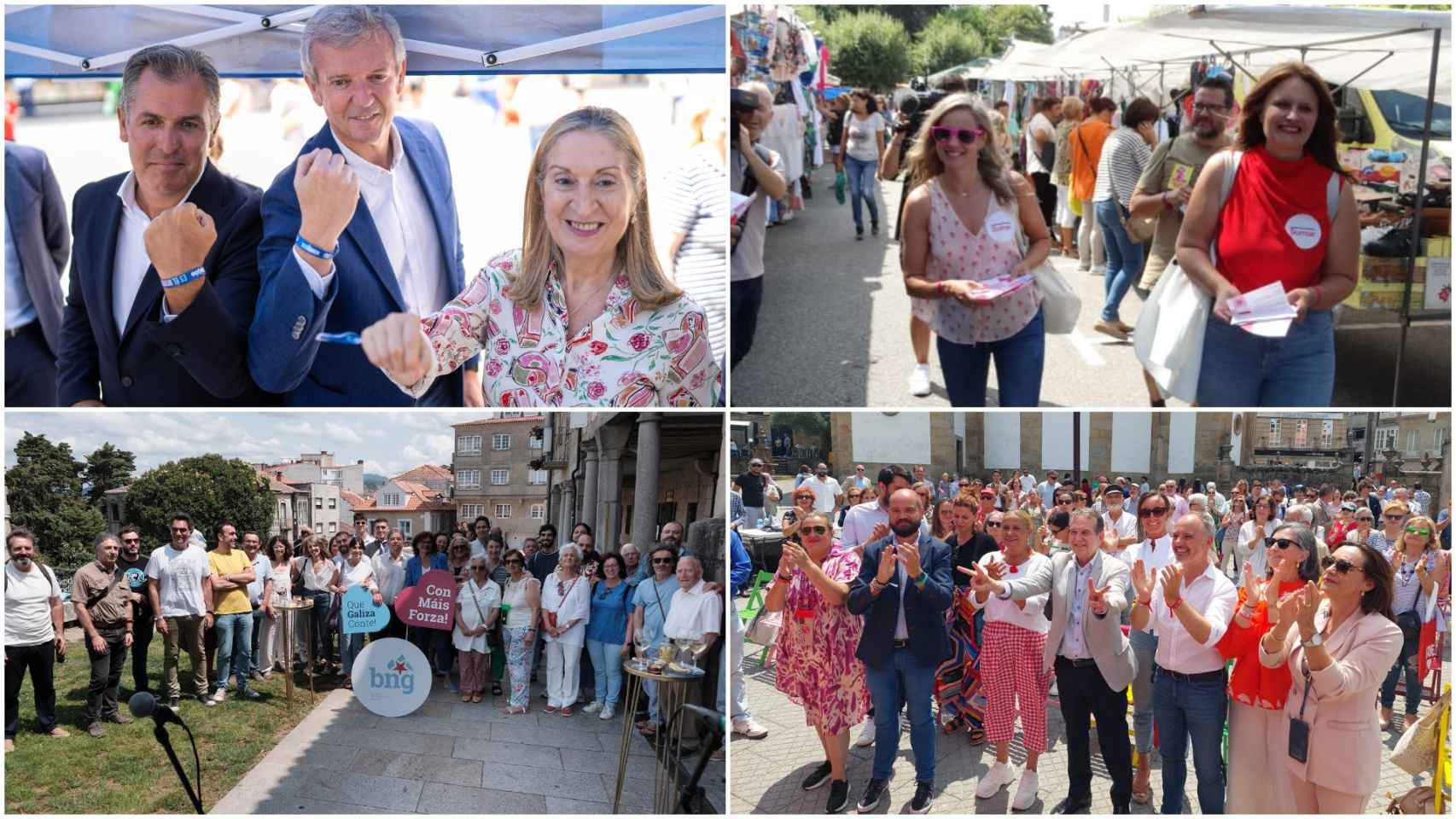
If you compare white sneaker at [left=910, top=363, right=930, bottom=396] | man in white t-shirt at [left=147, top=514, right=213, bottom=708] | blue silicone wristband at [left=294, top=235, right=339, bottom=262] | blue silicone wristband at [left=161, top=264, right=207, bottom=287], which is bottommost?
man in white t-shirt at [left=147, top=514, right=213, bottom=708]

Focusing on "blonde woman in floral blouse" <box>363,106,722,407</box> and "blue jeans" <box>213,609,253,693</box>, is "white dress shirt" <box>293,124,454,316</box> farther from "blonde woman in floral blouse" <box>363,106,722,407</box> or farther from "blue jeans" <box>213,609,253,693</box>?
"blue jeans" <box>213,609,253,693</box>

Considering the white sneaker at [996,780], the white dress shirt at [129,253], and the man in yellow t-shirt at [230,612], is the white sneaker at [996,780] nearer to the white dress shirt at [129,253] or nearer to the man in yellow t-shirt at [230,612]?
the man in yellow t-shirt at [230,612]

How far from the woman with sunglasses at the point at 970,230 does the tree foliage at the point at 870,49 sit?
1423 mm

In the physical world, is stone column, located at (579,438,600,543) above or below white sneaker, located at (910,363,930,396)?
below

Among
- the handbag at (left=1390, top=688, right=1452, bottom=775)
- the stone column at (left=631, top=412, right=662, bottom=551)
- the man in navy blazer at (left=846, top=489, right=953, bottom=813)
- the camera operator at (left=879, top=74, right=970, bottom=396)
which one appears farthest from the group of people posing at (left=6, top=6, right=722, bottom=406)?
the handbag at (left=1390, top=688, right=1452, bottom=775)

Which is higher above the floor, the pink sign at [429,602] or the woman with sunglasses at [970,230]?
the woman with sunglasses at [970,230]

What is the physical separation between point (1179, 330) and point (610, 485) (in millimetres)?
1762

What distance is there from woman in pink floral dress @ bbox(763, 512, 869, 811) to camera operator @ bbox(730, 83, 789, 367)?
0.69 metres

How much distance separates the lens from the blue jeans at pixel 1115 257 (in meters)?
5.42

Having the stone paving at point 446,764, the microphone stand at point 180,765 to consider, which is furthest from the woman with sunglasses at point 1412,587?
the microphone stand at point 180,765

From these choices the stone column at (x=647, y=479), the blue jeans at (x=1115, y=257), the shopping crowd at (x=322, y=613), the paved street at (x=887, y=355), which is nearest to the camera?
the stone column at (x=647, y=479)

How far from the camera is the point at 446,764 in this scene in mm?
3648

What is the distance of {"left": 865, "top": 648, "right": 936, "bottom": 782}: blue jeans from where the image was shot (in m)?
3.43

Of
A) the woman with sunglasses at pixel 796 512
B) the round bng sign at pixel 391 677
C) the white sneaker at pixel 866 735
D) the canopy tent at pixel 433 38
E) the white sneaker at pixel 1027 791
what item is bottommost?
the white sneaker at pixel 1027 791
